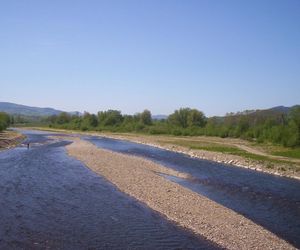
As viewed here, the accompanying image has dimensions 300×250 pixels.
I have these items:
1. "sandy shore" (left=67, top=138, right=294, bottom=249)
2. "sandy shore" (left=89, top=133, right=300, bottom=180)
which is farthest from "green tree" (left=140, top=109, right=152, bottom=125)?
"sandy shore" (left=67, top=138, right=294, bottom=249)

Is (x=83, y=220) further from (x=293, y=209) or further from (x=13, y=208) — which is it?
(x=293, y=209)

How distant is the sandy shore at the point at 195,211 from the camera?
58.2 feet

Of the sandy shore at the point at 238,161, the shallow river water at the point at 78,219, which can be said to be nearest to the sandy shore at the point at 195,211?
the shallow river water at the point at 78,219

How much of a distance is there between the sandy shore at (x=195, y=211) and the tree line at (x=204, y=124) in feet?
112

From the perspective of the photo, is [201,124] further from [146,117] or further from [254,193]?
[254,193]

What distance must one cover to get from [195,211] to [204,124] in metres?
106

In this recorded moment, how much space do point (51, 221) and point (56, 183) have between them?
11.4 meters

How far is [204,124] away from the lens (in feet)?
419

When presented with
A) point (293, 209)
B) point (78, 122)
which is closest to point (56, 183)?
point (293, 209)

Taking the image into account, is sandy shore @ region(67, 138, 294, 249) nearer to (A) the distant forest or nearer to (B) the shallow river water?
(B) the shallow river water

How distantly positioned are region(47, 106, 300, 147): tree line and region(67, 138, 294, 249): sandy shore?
3401 centimetres

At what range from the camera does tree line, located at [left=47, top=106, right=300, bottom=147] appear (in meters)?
66.9

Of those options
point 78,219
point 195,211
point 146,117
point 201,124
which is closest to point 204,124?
point 201,124

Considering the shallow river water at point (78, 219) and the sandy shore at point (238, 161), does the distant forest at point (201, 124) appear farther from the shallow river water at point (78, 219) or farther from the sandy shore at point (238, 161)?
the shallow river water at point (78, 219)
